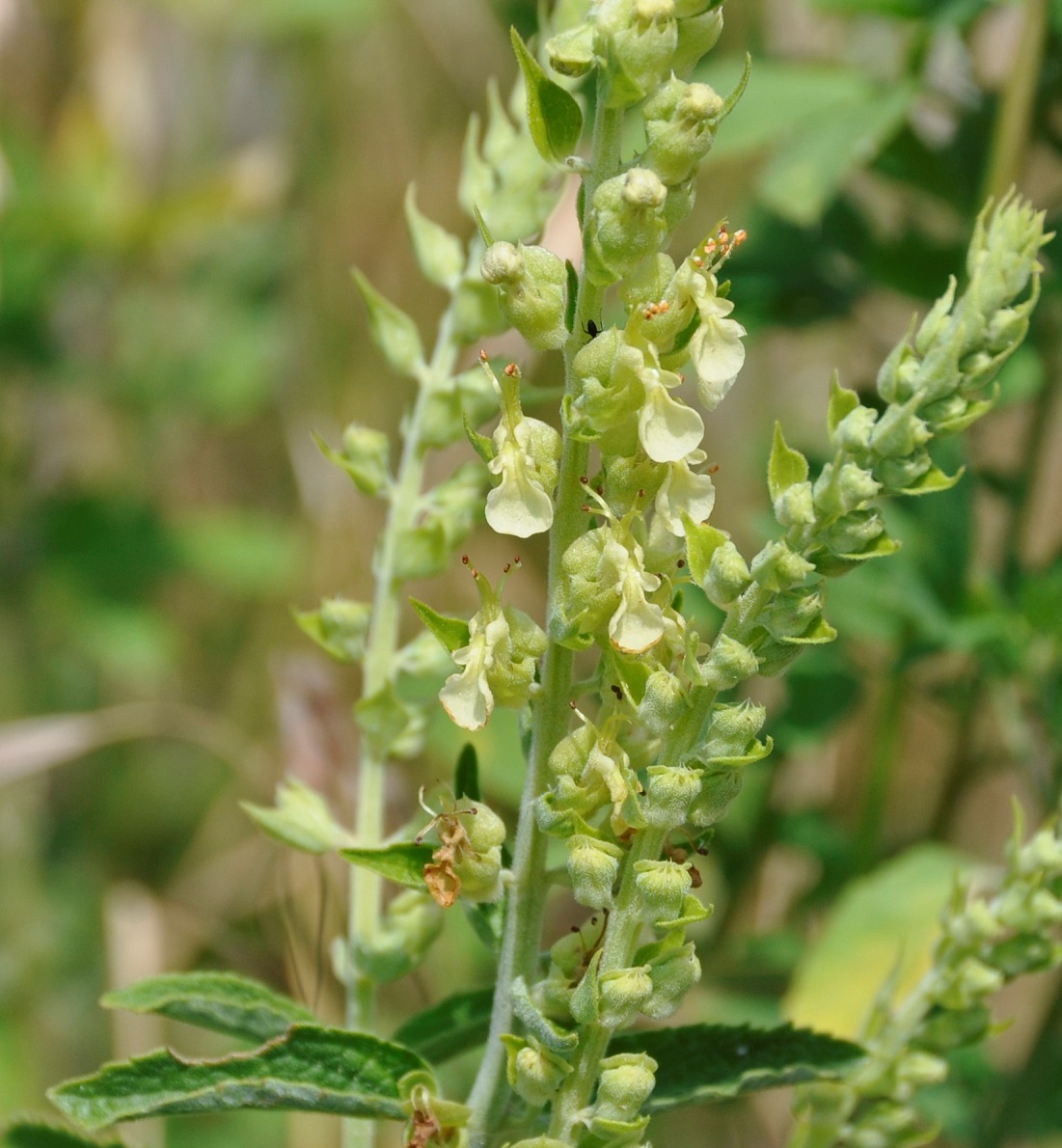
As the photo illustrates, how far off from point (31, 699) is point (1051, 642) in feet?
6.66

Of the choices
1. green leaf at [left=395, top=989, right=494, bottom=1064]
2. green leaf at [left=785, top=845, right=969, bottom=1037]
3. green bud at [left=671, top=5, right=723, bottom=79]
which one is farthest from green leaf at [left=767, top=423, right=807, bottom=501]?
green leaf at [left=785, top=845, right=969, bottom=1037]

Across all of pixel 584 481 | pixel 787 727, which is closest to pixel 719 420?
pixel 787 727

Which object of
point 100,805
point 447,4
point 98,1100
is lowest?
point 98,1100

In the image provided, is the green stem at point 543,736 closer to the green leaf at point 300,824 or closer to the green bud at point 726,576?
the green bud at point 726,576

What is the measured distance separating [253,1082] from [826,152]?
1.21 metres

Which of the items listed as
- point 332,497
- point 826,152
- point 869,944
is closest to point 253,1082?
point 869,944

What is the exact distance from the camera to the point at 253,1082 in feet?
2.67

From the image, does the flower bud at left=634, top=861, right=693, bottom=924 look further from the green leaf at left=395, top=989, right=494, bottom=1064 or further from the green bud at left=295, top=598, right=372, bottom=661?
the green bud at left=295, top=598, right=372, bottom=661

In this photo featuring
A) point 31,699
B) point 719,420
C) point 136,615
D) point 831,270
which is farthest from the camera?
point 719,420

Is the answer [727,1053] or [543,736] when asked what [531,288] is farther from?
[727,1053]

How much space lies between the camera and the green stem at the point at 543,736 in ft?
2.57

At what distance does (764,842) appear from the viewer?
6.64 ft

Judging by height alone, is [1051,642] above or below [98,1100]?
above

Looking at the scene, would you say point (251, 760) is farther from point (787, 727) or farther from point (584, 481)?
point (584, 481)
